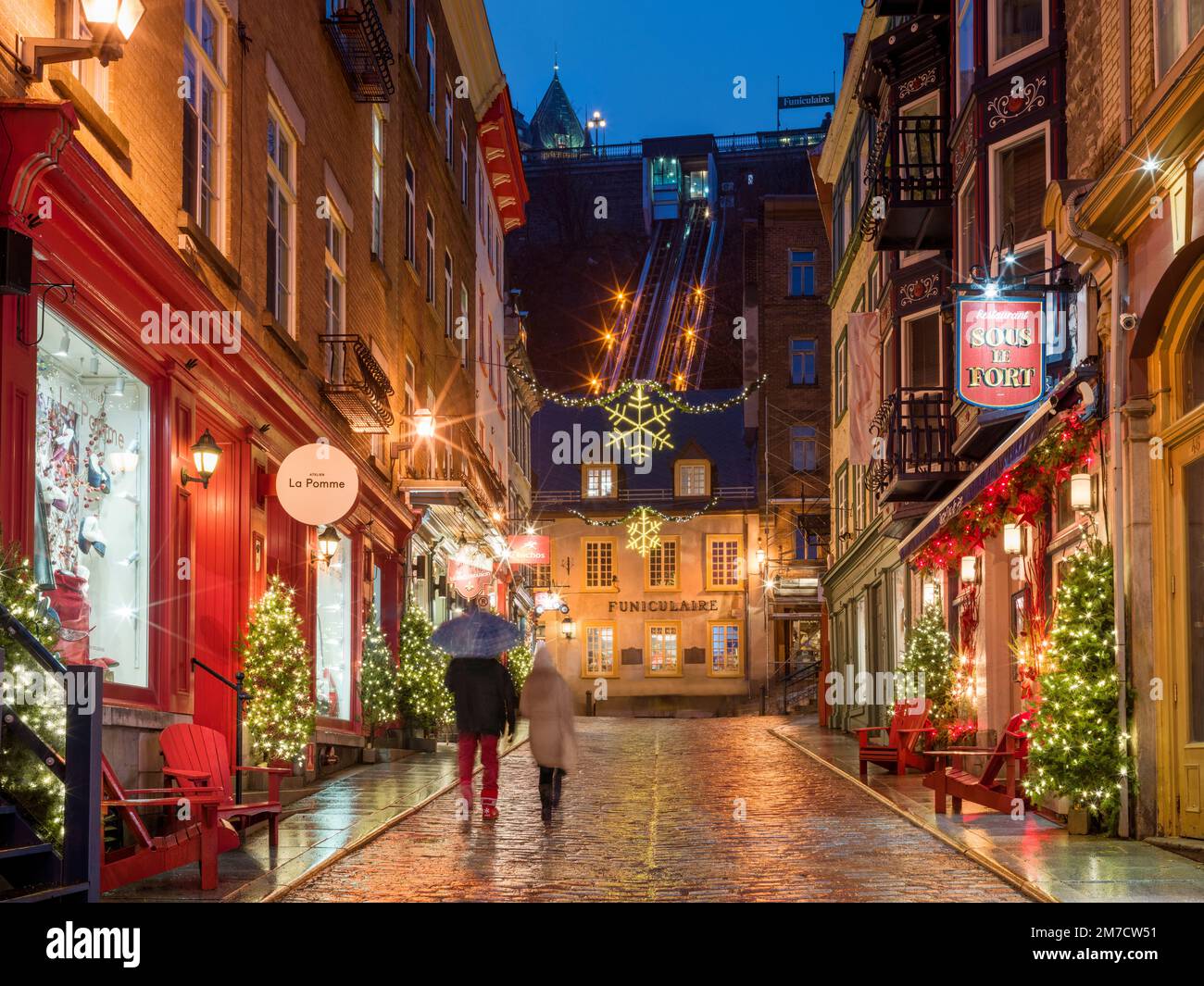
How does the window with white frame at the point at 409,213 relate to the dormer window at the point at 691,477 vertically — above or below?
above

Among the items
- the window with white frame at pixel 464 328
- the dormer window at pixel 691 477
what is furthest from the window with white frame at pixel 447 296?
the dormer window at pixel 691 477

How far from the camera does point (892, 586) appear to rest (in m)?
28.2

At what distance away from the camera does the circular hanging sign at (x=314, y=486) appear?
15.3 metres

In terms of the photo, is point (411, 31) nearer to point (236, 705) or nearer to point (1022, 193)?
point (1022, 193)

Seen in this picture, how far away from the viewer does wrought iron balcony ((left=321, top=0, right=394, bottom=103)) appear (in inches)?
781

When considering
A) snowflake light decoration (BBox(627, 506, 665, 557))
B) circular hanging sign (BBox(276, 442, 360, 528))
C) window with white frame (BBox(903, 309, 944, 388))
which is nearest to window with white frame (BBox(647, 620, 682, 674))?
snowflake light decoration (BBox(627, 506, 665, 557))

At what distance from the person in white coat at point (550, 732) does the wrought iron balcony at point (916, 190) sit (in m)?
10.5

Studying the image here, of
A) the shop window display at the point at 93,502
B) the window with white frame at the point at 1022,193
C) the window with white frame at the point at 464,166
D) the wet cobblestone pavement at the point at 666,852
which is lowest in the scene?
the wet cobblestone pavement at the point at 666,852

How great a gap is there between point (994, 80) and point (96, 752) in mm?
14172

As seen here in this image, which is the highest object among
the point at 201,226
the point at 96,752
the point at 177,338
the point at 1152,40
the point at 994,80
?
the point at 994,80

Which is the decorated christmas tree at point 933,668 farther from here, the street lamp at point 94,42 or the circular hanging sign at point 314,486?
the street lamp at point 94,42

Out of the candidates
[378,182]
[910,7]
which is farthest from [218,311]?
[910,7]
